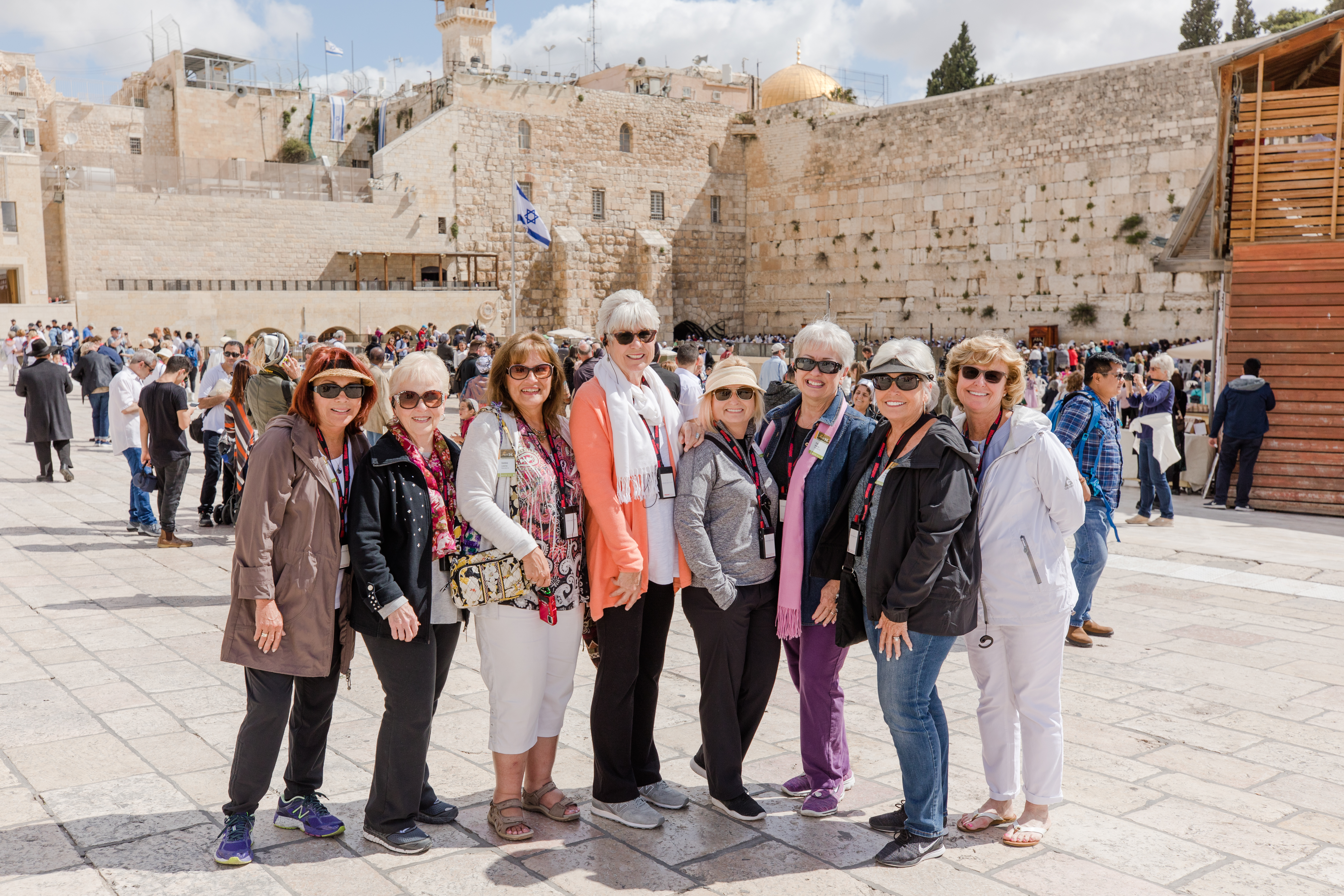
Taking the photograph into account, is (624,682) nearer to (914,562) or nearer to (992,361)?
(914,562)

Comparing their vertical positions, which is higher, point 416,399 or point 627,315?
point 627,315

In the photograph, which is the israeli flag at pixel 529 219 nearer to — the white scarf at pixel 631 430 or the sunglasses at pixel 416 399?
the white scarf at pixel 631 430

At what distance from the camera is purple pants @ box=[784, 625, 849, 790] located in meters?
3.39

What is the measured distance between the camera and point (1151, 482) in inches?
359

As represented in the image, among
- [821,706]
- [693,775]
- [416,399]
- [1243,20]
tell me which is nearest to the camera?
[416,399]

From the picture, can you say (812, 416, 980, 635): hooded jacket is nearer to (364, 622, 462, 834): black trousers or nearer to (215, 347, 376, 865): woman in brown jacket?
(364, 622, 462, 834): black trousers

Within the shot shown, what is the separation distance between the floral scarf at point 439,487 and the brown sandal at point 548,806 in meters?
0.85

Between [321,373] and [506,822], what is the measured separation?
1426 millimetres

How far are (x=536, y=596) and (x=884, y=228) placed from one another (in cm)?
2657

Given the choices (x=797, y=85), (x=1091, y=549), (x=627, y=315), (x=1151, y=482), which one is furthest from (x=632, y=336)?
(x=797, y=85)

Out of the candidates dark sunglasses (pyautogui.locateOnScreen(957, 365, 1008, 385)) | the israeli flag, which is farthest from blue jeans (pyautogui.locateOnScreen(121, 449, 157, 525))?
the israeli flag

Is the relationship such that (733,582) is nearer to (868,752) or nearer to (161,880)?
(868,752)

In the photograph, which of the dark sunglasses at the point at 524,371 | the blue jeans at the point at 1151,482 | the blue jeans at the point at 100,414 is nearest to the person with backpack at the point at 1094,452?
the dark sunglasses at the point at 524,371

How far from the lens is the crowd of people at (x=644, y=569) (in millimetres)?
2982
